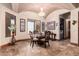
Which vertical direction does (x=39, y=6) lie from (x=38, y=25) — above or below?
above

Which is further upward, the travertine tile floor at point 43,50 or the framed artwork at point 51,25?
the framed artwork at point 51,25

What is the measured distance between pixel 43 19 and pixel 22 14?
0.44 m

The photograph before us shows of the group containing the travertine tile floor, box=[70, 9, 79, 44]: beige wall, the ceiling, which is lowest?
the travertine tile floor

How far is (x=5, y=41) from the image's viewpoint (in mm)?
2148

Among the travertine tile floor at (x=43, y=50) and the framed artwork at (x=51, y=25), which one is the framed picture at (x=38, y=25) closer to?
the framed artwork at (x=51, y=25)

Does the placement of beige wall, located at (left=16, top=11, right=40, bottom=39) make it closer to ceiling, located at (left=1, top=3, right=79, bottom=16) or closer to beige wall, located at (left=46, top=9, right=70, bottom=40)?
ceiling, located at (left=1, top=3, right=79, bottom=16)

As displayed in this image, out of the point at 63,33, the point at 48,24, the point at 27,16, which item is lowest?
the point at 63,33

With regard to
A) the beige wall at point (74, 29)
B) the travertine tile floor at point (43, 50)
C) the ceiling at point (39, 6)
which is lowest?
the travertine tile floor at point (43, 50)

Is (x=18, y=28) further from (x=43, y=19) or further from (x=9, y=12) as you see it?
(x=43, y=19)

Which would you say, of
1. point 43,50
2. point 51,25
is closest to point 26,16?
point 51,25

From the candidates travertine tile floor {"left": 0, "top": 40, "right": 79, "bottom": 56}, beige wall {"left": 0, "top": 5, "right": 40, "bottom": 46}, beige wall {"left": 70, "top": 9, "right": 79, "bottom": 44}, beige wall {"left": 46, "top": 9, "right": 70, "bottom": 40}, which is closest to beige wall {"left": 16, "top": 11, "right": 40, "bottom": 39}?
beige wall {"left": 0, "top": 5, "right": 40, "bottom": 46}

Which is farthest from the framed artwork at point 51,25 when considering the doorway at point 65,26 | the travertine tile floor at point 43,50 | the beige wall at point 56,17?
the travertine tile floor at point 43,50

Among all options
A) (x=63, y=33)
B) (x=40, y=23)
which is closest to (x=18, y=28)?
(x=40, y=23)

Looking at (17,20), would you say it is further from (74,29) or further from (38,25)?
(74,29)
